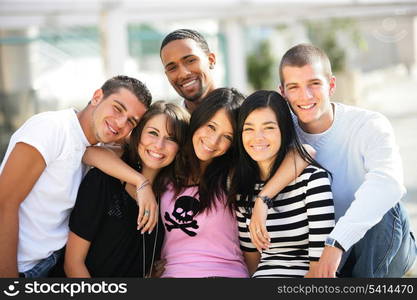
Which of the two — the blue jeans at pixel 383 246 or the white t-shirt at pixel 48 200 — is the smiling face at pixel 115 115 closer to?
the white t-shirt at pixel 48 200

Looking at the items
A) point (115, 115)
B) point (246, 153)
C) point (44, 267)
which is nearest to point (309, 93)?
point (246, 153)

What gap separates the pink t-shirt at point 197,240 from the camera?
10.5 ft

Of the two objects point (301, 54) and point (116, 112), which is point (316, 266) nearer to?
point (301, 54)

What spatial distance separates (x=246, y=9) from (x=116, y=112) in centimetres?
951

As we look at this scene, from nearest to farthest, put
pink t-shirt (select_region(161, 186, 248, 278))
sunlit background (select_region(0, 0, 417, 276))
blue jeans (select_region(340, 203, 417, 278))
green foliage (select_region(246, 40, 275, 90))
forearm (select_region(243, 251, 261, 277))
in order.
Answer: blue jeans (select_region(340, 203, 417, 278))
pink t-shirt (select_region(161, 186, 248, 278))
forearm (select_region(243, 251, 261, 277))
sunlit background (select_region(0, 0, 417, 276))
green foliage (select_region(246, 40, 275, 90))

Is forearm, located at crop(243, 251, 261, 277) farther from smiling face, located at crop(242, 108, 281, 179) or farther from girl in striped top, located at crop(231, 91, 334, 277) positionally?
smiling face, located at crop(242, 108, 281, 179)

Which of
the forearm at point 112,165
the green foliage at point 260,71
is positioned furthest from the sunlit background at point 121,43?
the forearm at point 112,165

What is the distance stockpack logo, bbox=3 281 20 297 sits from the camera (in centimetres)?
305

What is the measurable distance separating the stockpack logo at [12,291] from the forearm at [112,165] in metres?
0.75

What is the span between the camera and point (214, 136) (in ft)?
10.7

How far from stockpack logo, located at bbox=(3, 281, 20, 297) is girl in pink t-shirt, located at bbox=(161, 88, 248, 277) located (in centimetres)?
78

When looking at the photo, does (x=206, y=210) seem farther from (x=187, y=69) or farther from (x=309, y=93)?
(x=187, y=69)

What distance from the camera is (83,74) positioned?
42.4ft

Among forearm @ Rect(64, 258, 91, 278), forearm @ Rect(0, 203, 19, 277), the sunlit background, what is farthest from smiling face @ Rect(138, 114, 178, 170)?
the sunlit background
